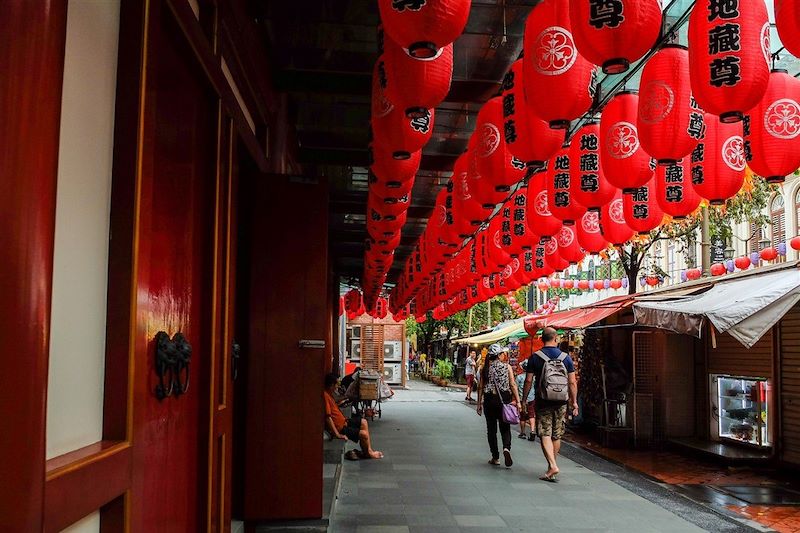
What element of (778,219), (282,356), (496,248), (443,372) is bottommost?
(443,372)

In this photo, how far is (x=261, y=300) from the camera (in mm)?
6207

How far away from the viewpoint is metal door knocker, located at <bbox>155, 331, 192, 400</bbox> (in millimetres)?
3242

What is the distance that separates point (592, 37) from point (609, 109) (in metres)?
2.51

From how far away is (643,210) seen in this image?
7.80 metres

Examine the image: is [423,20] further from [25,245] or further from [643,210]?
Answer: [643,210]

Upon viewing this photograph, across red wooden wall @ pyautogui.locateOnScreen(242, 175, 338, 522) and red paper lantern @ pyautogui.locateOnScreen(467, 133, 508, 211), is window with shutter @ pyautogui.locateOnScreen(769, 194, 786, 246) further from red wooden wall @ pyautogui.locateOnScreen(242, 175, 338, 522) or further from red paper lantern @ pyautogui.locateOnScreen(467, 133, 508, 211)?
red wooden wall @ pyautogui.locateOnScreen(242, 175, 338, 522)

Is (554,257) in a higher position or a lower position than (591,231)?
lower

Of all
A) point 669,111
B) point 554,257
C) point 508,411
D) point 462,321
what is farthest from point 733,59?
point 462,321

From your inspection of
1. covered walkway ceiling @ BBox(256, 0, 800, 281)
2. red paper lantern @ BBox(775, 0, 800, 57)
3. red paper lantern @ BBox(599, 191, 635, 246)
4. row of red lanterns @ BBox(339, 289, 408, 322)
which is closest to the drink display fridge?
covered walkway ceiling @ BBox(256, 0, 800, 281)

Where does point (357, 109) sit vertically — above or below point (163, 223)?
above

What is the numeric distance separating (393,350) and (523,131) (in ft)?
114

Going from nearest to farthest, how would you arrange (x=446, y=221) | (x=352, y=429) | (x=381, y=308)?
1. (x=446, y=221)
2. (x=352, y=429)
3. (x=381, y=308)

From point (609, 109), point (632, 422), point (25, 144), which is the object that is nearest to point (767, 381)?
point (632, 422)

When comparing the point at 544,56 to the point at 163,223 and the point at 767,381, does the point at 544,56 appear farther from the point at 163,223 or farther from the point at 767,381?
the point at 767,381
